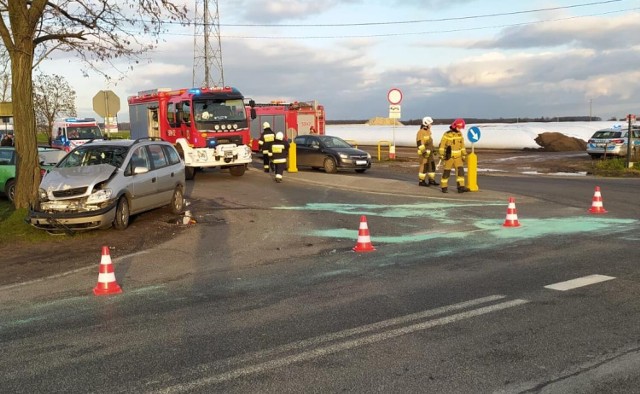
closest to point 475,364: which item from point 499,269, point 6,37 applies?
point 499,269

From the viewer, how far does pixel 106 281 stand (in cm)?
712

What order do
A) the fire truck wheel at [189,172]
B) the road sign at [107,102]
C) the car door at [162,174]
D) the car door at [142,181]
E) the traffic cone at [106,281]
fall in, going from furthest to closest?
the road sign at [107,102] < the fire truck wheel at [189,172] < the car door at [162,174] < the car door at [142,181] < the traffic cone at [106,281]

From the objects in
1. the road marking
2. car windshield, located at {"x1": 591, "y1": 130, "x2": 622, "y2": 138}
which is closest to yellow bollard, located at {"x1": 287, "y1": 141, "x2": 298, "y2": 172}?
the road marking

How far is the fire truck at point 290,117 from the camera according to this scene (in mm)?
33656

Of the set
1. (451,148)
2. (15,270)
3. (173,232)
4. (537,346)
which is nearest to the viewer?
(537,346)

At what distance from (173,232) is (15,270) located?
10.9ft

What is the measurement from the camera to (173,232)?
11.6 metres

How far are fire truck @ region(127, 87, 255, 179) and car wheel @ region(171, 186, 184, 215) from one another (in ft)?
23.0

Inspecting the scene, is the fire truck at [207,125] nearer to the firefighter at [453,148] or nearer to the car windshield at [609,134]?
the firefighter at [453,148]

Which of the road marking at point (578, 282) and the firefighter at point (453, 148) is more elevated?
the firefighter at point (453, 148)

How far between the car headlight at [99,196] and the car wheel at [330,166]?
14.0m

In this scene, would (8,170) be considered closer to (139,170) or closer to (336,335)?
(139,170)

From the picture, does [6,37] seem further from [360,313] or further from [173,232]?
[360,313]

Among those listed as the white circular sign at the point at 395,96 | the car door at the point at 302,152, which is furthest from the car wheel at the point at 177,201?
the white circular sign at the point at 395,96
